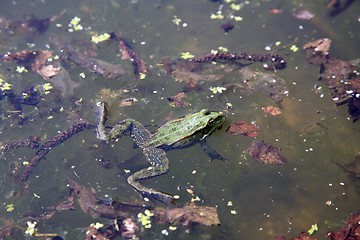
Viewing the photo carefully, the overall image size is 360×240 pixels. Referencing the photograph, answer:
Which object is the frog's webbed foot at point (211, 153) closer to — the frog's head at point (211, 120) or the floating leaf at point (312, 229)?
the frog's head at point (211, 120)

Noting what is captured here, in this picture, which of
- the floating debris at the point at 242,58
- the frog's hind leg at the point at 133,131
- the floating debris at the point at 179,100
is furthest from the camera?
the floating debris at the point at 242,58

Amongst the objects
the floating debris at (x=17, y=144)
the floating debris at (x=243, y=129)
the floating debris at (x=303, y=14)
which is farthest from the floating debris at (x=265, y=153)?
the floating debris at (x=17, y=144)

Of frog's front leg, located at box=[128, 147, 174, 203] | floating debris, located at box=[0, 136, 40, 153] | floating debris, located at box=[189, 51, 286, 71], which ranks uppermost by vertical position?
floating debris, located at box=[189, 51, 286, 71]

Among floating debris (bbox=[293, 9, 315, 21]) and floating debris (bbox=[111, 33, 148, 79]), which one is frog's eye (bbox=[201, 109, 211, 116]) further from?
floating debris (bbox=[293, 9, 315, 21])

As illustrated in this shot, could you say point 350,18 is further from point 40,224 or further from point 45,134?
point 40,224

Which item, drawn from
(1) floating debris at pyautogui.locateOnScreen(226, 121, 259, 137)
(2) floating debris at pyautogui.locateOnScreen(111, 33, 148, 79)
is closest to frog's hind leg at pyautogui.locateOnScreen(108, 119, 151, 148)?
(2) floating debris at pyautogui.locateOnScreen(111, 33, 148, 79)

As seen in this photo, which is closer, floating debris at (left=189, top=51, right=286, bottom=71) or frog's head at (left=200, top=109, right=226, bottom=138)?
frog's head at (left=200, top=109, right=226, bottom=138)
